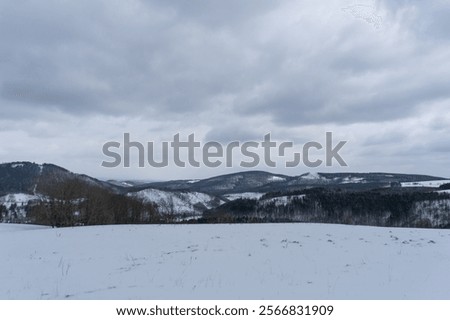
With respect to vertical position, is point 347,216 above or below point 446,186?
below

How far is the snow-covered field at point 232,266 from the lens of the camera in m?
9.07

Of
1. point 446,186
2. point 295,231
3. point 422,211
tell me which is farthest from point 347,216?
point 295,231

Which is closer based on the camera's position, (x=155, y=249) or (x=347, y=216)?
(x=155, y=249)

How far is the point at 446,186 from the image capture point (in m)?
180

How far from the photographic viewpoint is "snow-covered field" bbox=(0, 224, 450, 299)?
9.07m

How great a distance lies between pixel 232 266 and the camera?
12.0 m

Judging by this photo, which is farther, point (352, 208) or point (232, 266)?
point (352, 208)

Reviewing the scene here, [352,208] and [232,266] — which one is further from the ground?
[232,266]

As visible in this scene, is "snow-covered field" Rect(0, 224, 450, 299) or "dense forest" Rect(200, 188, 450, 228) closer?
"snow-covered field" Rect(0, 224, 450, 299)

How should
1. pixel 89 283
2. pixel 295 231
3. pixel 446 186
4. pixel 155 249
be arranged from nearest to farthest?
pixel 89 283 < pixel 155 249 < pixel 295 231 < pixel 446 186

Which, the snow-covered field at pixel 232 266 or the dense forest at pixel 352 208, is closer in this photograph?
the snow-covered field at pixel 232 266
